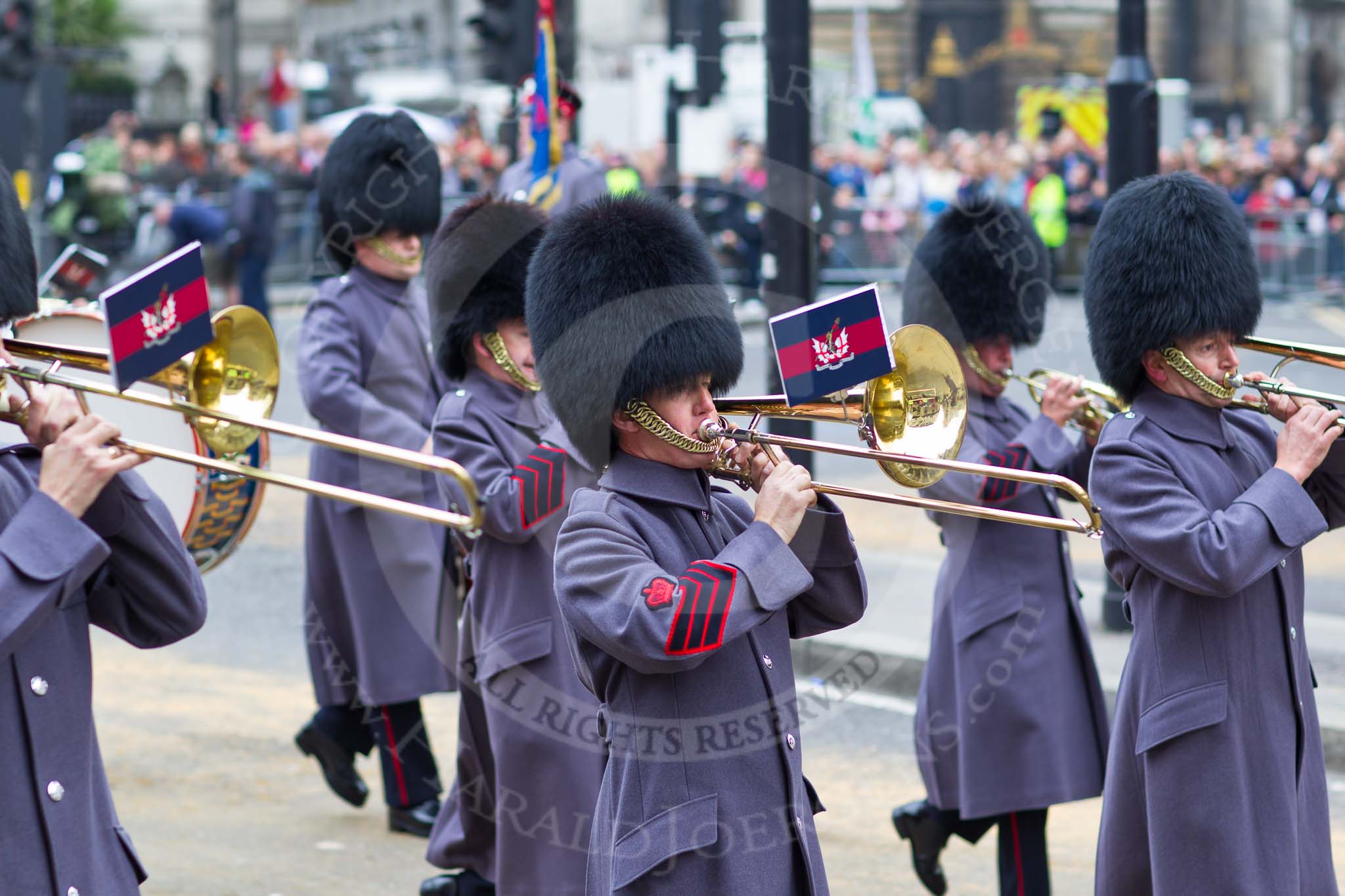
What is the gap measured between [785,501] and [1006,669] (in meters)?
1.67

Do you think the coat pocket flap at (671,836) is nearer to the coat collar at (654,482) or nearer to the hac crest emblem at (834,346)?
the coat collar at (654,482)

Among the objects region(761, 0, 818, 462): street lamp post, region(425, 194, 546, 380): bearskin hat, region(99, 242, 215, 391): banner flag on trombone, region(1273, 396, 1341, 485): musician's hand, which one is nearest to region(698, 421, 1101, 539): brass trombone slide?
region(1273, 396, 1341, 485): musician's hand

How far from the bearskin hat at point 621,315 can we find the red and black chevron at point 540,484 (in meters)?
0.79

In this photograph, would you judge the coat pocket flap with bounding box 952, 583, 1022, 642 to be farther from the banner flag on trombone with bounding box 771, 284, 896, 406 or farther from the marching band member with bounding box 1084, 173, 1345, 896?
the banner flag on trombone with bounding box 771, 284, 896, 406

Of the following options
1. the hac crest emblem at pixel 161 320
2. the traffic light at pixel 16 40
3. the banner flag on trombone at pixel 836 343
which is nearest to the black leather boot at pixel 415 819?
the banner flag on trombone at pixel 836 343

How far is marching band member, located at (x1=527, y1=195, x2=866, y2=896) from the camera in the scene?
3182 millimetres

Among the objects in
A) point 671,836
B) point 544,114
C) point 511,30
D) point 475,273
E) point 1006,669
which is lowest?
point 1006,669

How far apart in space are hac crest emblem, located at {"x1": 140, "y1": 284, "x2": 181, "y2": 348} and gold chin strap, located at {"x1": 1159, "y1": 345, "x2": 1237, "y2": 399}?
195 cm

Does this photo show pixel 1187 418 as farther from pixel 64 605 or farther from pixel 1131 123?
pixel 1131 123

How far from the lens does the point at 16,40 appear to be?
1822 centimetres

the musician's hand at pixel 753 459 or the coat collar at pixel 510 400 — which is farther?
the coat collar at pixel 510 400

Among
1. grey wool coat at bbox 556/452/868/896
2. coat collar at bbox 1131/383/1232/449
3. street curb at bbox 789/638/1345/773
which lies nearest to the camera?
grey wool coat at bbox 556/452/868/896

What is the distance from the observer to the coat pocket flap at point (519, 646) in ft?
14.8

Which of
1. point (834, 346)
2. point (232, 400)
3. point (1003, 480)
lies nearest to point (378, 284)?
point (1003, 480)
